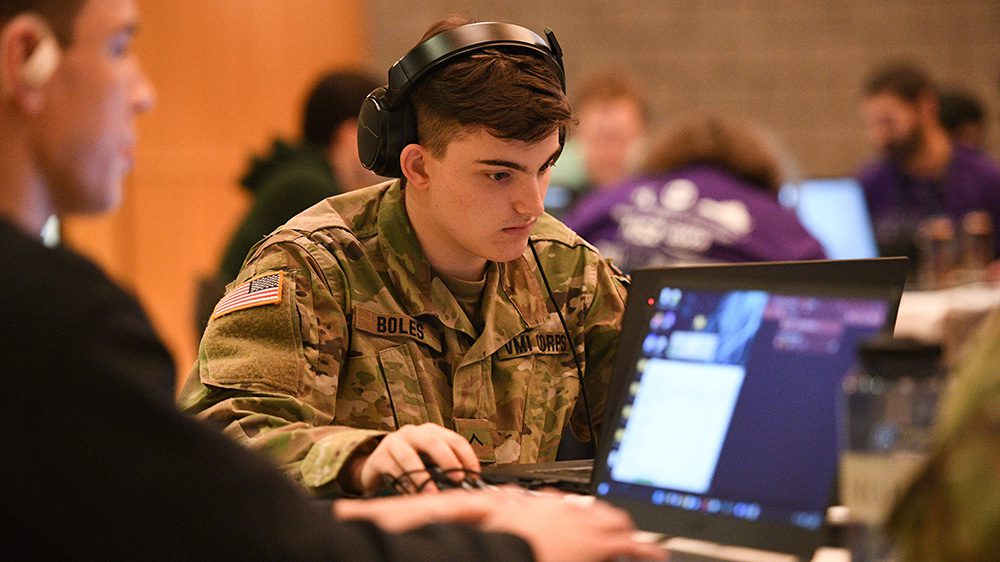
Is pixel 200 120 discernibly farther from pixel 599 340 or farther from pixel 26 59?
pixel 26 59

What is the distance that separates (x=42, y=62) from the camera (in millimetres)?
846

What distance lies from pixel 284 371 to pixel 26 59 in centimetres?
61

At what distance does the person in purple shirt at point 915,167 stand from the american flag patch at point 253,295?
9.54 feet

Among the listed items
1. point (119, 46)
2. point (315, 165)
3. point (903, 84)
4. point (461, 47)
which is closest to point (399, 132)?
point (461, 47)

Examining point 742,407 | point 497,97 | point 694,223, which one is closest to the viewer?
point 742,407

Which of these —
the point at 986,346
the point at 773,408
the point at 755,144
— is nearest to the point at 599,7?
the point at 755,144

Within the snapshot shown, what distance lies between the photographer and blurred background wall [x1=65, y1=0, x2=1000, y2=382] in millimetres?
5430

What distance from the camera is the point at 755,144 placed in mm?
3037

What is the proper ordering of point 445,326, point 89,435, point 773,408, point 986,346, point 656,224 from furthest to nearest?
point 656,224 < point 445,326 < point 773,408 < point 89,435 < point 986,346

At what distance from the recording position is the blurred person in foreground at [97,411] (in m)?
0.76

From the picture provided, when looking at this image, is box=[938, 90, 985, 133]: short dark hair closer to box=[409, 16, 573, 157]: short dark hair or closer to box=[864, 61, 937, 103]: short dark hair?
box=[864, 61, 937, 103]: short dark hair

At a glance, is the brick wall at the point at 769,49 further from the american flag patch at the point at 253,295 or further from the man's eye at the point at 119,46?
the man's eye at the point at 119,46

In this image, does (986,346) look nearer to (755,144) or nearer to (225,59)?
(755,144)

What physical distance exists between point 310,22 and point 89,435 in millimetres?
5163
